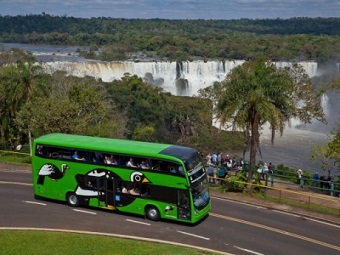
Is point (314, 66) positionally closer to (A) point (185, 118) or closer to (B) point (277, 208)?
(A) point (185, 118)

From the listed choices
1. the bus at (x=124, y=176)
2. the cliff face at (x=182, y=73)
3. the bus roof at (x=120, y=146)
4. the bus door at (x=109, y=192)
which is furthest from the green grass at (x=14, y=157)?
the cliff face at (x=182, y=73)

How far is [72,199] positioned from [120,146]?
13.3 feet

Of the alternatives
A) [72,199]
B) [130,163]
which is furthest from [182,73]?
[130,163]

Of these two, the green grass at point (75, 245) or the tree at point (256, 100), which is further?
the tree at point (256, 100)

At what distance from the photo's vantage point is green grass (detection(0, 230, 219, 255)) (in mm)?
19641

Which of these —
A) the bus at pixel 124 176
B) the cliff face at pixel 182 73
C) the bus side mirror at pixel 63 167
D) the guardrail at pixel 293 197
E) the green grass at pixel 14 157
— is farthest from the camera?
the cliff face at pixel 182 73

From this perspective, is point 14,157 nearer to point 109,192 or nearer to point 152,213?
point 109,192

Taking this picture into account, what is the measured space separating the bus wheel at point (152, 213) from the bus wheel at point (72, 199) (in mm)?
3922

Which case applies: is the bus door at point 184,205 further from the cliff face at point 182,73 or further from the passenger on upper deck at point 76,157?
the cliff face at point 182,73

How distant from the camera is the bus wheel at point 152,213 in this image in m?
23.3

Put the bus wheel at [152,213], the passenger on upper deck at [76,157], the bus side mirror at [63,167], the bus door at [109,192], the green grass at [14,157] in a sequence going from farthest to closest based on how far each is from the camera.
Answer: the green grass at [14,157] < the bus side mirror at [63,167] < the passenger on upper deck at [76,157] < the bus door at [109,192] < the bus wheel at [152,213]

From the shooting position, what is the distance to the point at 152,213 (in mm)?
23375

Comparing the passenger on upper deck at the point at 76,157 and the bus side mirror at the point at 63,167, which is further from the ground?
the passenger on upper deck at the point at 76,157

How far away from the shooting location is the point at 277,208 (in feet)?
86.0
